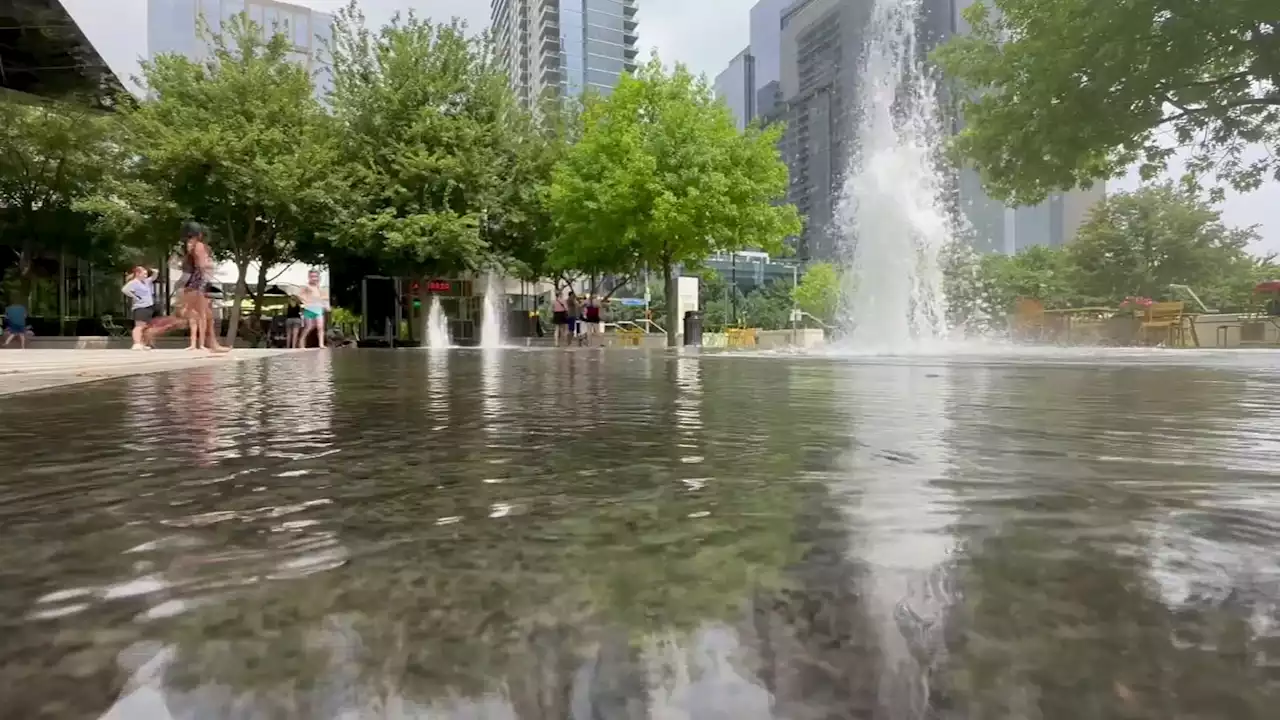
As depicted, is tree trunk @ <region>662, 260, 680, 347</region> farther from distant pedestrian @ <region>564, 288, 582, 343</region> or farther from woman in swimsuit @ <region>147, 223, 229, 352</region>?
woman in swimsuit @ <region>147, 223, 229, 352</region>

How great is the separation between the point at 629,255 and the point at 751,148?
16.4 feet

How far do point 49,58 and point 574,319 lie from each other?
13.6m

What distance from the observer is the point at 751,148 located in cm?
2447

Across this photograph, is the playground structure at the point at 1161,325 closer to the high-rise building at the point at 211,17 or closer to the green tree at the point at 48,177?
the green tree at the point at 48,177

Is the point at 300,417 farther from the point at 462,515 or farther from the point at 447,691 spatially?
the point at 447,691

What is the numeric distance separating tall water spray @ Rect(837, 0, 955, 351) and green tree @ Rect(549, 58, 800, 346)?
514 cm

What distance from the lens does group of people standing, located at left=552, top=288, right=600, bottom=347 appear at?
81.0ft

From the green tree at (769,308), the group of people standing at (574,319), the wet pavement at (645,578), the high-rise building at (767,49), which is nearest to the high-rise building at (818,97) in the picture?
the green tree at (769,308)

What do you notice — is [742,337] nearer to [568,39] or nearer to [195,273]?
[195,273]

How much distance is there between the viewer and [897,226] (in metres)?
17.3

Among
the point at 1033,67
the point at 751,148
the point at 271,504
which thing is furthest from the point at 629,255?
the point at 271,504

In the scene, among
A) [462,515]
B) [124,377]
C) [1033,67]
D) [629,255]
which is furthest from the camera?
[629,255]

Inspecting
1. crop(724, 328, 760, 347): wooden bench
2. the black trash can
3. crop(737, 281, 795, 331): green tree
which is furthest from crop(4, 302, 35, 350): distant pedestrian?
Answer: crop(737, 281, 795, 331): green tree

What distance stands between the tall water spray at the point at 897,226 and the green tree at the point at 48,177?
68.8 feet
